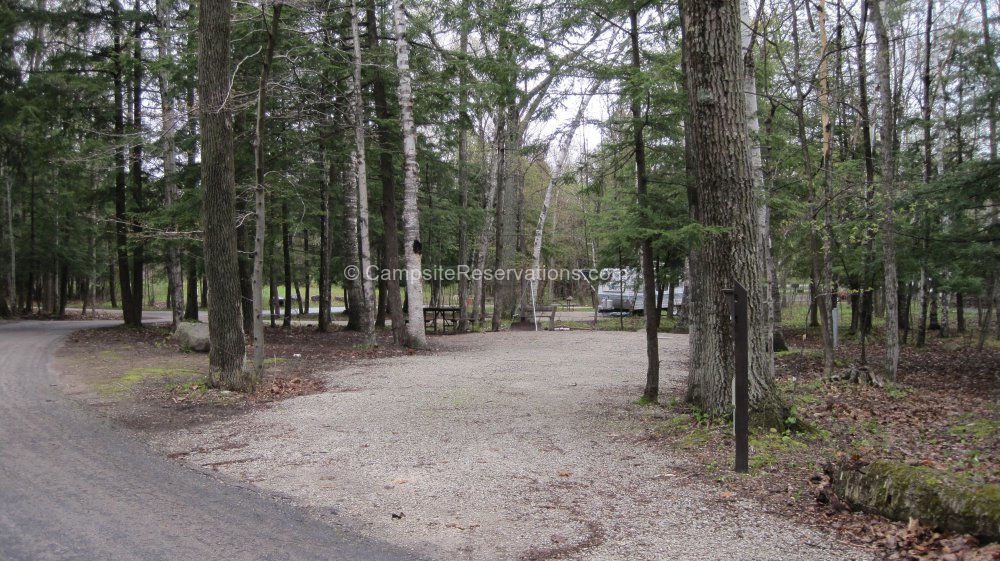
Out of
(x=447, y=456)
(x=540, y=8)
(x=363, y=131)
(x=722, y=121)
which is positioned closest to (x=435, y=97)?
(x=363, y=131)

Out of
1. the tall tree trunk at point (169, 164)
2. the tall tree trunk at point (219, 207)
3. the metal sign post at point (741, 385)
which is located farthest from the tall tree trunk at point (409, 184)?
the metal sign post at point (741, 385)

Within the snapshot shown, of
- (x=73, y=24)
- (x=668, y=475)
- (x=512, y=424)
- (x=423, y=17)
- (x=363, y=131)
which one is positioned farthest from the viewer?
(x=73, y=24)

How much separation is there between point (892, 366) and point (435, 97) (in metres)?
11.1

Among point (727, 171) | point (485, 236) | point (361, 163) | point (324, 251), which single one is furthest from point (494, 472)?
point (324, 251)

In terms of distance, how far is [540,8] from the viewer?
763 cm

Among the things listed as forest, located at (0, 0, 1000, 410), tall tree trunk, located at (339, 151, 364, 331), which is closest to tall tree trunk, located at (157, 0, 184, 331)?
forest, located at (0, 0, 1000, 410)

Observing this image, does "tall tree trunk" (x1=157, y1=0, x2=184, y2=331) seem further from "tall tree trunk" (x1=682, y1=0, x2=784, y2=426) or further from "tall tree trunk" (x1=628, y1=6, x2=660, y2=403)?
"tall tree trunk" (x1=682, y1=0, x2=784, y2=426)

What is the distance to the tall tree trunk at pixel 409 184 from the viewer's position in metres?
13.4

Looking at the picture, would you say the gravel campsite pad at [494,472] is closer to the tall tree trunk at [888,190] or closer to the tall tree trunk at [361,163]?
the tall tree trunk at [888,190]

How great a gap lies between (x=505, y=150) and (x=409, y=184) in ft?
27.1

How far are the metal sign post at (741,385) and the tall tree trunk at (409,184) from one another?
391 inches

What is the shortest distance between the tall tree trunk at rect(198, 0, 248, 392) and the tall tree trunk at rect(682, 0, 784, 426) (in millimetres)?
6419

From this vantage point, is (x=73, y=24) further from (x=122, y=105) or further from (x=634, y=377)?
(x=634, y=377)

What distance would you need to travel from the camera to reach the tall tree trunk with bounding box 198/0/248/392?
8.50 m
